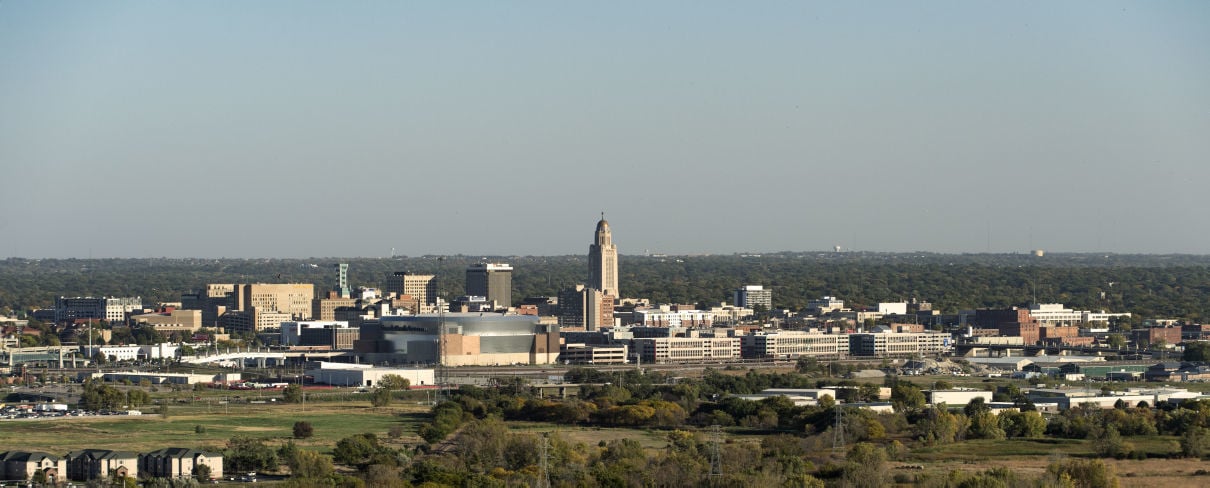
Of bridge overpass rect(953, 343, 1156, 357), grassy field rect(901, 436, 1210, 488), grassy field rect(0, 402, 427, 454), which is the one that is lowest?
grassy field rect(901, 436, 1210, 488)

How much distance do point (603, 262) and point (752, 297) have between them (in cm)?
1688

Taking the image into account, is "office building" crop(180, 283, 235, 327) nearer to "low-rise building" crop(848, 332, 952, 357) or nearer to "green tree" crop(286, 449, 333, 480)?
"low-rise building" crop(848, 332, 952, 357)

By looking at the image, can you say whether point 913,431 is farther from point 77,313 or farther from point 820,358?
point 77,313

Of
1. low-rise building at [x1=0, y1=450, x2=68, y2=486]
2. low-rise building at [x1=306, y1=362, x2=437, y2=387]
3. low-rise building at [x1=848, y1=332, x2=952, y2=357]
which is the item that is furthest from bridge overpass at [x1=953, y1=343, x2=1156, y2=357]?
low-rise building at [x1=0, y1=450, x2=68, y2=486]

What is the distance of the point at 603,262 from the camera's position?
550 feet

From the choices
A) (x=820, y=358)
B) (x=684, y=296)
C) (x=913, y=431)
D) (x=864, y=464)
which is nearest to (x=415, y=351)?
(x=820, y=358)

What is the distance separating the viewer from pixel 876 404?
7525cm

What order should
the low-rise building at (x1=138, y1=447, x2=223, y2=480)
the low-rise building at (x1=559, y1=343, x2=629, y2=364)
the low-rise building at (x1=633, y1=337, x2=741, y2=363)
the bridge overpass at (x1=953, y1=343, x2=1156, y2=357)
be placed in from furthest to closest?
the low-rise building at (x1=633, y1=337, x2=741, y2=363) < the bridge overpass at (x1=953, y1=343, x2=1156, y2=357) < the low-rise building at (x1=559, y1=343, x2=629, y2=364) < the low-rise building at (x1=138, y1=447, x2=223, y2=480)

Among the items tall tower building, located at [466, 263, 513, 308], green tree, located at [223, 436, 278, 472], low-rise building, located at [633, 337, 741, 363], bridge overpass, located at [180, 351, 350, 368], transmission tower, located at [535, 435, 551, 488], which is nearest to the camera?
transmission tower, located at [535, 435, 551, 488]

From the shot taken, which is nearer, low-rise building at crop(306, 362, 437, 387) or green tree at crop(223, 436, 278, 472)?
green tree at crop(223, 436, 278, 472)

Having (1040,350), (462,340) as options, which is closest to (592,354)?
(462,340)

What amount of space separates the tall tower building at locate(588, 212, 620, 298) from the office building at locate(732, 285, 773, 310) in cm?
1336

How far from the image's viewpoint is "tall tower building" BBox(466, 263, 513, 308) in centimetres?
17162

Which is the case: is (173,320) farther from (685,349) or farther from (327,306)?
(685,349)
